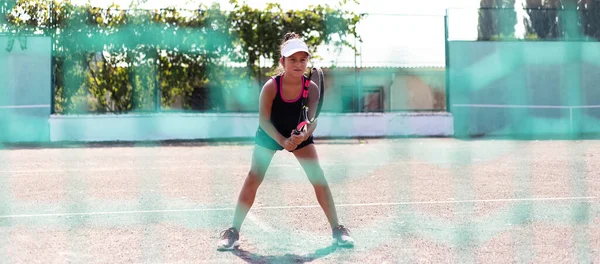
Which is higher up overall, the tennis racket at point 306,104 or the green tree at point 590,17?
the green tree at point 590,17

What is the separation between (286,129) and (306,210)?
1839 millimetres

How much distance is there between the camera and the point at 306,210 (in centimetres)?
693

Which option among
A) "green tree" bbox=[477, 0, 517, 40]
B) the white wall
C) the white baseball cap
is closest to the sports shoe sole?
the white baseball cap

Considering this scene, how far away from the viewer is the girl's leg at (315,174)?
5234 millimetres

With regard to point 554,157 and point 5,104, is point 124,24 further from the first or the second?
point 554,157

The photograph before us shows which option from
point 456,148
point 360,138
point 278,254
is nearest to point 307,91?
point 278,254

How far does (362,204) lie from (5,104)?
13782 mm

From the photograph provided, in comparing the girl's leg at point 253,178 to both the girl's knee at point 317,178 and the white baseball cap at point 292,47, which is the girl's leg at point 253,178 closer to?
the girl's knee at point 317,178

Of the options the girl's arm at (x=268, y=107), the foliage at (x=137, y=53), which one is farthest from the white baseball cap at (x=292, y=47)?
the foliage at (x=137, y=53)

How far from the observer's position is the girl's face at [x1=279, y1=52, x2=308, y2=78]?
5.02 m

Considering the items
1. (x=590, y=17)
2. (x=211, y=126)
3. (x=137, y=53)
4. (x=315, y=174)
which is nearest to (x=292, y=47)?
(x=315, y=174)

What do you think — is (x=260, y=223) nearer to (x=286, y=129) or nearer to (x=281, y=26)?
(x=286, y=129)

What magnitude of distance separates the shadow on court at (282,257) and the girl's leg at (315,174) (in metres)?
0.31

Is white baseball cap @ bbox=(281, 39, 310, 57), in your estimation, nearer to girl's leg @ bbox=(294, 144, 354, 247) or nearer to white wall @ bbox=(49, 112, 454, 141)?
girl's leg @ bbox=(294, 144, 354, 247)
